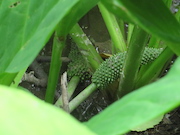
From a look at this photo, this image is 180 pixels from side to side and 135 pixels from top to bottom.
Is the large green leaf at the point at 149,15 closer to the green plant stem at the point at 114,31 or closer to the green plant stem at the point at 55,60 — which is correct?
the green plant stem at the point at 55,60

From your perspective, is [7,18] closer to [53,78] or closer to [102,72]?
[53,78]

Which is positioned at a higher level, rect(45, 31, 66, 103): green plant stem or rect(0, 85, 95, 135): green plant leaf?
rect(0, 85, 95, 135): green plant leaf

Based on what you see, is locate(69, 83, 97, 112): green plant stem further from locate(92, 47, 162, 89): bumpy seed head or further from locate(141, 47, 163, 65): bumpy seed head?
locate(141, 47, 163, 65): bumpy seed head

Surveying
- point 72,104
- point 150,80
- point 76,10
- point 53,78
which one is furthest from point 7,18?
point 150,80

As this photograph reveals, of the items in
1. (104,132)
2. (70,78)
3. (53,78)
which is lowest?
(70,78)

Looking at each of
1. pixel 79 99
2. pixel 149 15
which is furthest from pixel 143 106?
pixel 79 99

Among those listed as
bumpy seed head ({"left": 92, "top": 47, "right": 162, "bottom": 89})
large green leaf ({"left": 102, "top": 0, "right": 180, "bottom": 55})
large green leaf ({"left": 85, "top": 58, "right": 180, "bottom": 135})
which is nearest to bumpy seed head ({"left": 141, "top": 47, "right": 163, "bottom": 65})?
bumpy seed head ({"left": 92, "top": 47, "right": 162, "bottom": 89})
